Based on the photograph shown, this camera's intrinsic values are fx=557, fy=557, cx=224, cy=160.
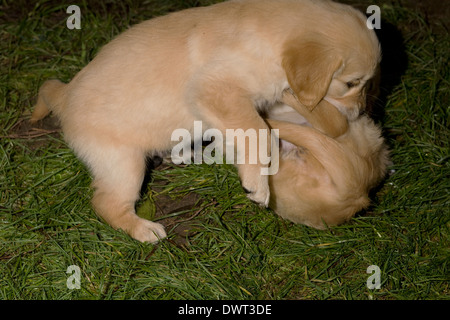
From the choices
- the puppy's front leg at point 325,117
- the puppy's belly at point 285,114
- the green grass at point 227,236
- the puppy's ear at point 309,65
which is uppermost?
the puppy's ear at point 309,65

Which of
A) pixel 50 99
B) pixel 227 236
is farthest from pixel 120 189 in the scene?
pixel 50 99

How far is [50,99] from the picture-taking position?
3.60 meters

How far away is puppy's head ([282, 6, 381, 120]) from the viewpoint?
9.77 feet

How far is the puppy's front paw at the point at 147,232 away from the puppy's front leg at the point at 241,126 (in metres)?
0.64

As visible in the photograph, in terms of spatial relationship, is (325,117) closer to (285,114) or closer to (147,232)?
(285,114)

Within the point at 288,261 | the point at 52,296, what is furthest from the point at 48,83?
the point at 288,261

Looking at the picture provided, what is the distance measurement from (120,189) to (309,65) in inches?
52.2

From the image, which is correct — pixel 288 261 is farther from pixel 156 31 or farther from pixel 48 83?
Answer: pixel 48 83

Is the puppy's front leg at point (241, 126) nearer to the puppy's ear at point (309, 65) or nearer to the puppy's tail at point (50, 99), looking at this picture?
the puppy's ear at point (309, 65)

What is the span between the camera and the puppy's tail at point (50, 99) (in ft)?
11.7

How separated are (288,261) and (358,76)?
1.13 m

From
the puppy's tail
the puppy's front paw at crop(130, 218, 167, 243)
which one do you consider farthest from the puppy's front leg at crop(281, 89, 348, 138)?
the puppy's tail

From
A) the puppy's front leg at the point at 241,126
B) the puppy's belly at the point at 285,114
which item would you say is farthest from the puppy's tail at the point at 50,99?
the puppy's belly at the point at 285,114

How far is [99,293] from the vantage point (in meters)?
3.02
